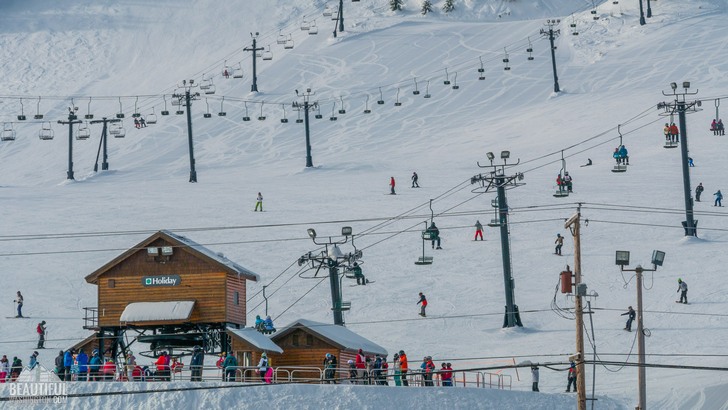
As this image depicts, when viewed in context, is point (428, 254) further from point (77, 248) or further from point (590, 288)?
point (77, 248)

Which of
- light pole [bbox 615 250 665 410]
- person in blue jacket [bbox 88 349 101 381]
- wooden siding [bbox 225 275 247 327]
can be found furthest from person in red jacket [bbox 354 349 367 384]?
light pole [bbox 615 250 665 410]

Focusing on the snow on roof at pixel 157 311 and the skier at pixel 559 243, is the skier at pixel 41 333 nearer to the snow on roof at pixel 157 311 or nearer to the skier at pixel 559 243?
the snow on roof at pixel 157 311

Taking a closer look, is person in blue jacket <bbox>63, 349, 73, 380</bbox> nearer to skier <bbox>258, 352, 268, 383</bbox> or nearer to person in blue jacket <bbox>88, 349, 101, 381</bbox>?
person in blue jacket <bbox>88, 349, 101, 381</bbox>

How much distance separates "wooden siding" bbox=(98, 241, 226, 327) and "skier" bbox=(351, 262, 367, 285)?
5.48m

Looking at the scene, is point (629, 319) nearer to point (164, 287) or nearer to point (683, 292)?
point (683, 292)

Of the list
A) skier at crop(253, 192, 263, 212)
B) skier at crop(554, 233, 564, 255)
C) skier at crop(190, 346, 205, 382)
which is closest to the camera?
skier at crop(190, 346, 205, 382)

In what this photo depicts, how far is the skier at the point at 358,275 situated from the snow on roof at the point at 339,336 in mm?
4221

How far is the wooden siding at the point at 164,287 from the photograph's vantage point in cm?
4244

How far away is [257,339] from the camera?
40.2 meters

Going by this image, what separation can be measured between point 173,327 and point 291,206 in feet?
77.8

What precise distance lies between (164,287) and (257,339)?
13.2ft

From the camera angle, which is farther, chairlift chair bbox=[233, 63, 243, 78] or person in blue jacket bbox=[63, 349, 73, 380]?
chairlift chair bbox=[233, 63, 243, 78]

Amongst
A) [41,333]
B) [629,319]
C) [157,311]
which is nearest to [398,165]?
[629,319]

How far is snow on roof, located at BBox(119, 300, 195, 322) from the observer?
41.8 meters
